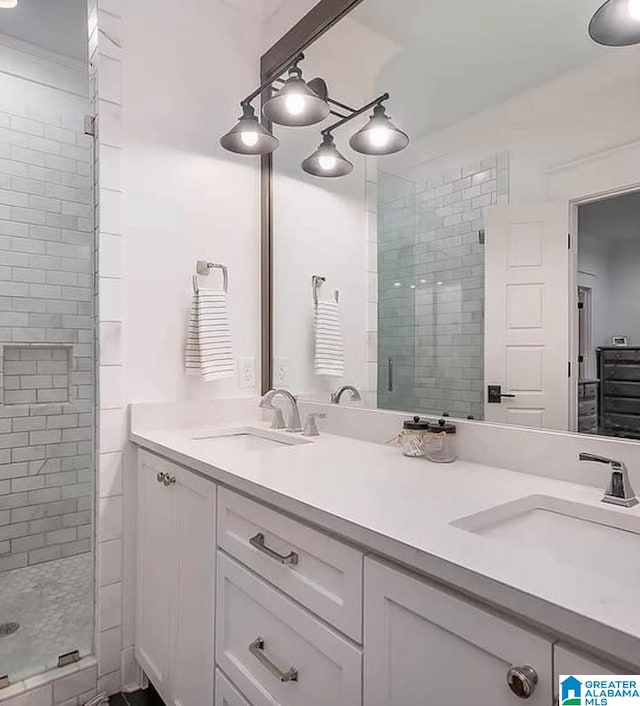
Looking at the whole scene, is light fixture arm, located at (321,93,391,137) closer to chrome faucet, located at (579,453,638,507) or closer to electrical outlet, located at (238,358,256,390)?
electrical outlet, located at (238,358,256,390)

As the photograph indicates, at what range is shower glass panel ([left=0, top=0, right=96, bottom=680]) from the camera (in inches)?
85.6

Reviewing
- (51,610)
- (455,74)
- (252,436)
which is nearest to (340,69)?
(455,74)

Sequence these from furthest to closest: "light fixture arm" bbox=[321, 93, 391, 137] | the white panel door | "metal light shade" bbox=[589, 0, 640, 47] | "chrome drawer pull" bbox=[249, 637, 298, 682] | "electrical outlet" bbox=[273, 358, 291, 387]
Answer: "electrical outlet" bbox=[273, 358, 291, 387] < "light fixture arm" bbox=[321, 93, 391, 137] < the white panel door < "metal light shade" bbox=[589, 0, 640, 47] < "chrome drawer pull" bbox=[249, 637, 298, 682]

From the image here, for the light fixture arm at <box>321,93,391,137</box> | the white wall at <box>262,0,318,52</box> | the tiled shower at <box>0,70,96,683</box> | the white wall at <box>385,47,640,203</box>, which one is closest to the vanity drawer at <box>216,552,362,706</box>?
the white wall at <box>385,47,640,203</box>

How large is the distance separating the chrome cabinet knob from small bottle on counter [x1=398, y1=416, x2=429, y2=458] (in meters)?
0.77

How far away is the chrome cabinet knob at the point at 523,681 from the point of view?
22.0 inches

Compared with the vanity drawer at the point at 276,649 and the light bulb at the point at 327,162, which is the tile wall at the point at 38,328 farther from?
the vanity drawer at the point at 276,649

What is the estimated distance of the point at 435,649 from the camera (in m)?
0.68

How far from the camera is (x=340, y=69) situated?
1.86m

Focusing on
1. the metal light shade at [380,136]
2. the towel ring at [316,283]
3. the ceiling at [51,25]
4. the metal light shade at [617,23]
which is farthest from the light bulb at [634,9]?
the ceiling at [51,25]

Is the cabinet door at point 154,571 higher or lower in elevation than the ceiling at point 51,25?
lower

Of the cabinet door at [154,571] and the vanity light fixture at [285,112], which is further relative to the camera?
the vanity light fixture at [285,112]

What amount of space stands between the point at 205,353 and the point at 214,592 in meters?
0.88

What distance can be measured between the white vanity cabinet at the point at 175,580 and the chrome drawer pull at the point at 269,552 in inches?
8.7
